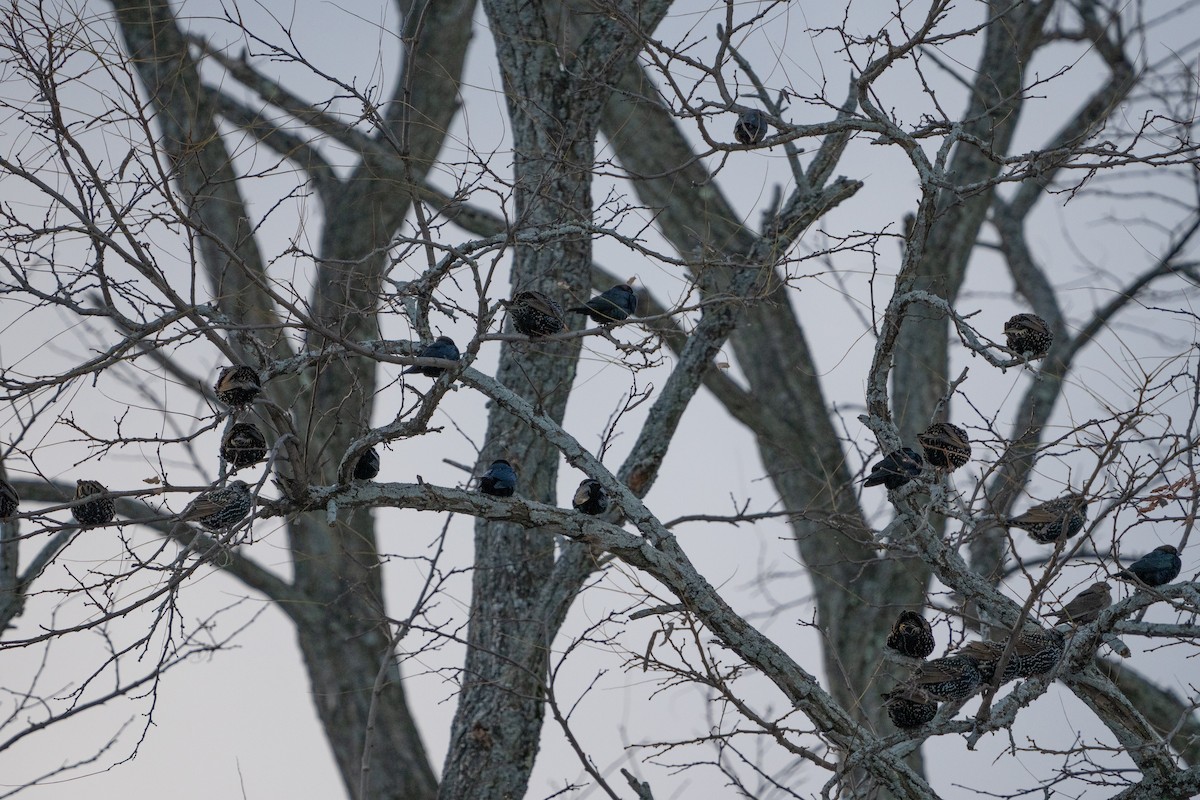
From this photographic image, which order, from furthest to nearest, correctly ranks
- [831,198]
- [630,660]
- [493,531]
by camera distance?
[493,531] → [831,198] → [630,660]

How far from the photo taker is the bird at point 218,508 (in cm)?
282

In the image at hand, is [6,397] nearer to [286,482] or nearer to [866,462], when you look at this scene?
[286,482]

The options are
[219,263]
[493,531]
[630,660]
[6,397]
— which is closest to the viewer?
[6,397]

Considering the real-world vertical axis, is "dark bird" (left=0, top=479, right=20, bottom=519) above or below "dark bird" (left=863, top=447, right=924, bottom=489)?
above

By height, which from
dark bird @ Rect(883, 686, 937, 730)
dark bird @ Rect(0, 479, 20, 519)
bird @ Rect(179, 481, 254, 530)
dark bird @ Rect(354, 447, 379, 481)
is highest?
dark bird @ Rect(0, 479, 20, 519)

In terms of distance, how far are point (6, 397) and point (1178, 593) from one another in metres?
2.84

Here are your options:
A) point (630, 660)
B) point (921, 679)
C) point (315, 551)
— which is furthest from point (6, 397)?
point (315, 551)

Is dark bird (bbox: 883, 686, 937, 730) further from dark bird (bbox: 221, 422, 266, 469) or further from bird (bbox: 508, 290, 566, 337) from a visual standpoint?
dark bird (bbox: 221, 422, 266, 469)

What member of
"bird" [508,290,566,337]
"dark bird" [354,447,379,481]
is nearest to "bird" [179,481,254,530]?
"dark bird" [354,447,379,481]

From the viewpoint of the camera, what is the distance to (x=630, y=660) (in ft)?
10.7

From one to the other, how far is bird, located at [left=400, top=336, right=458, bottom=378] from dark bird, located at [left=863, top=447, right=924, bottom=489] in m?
1.13

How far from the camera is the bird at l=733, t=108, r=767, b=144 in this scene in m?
3.33

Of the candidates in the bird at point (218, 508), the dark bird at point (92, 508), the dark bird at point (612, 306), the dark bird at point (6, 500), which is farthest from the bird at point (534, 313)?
the dark bird at point (6, 500)

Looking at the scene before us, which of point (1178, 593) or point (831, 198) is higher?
point (831, 198)
